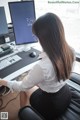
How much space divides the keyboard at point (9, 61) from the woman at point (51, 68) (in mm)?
265

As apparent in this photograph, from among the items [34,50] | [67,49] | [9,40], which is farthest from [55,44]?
[9,40]

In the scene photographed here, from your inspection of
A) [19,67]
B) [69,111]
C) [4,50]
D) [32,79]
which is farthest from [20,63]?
[69,111]

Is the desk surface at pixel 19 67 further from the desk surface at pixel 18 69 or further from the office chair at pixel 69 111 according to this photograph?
the office chair at pixel 69 111

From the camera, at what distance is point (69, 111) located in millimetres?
1223

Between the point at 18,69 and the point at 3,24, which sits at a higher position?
the point at 3,24

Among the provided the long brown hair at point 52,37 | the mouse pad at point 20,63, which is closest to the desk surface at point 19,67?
the mouse pad at point 20,63

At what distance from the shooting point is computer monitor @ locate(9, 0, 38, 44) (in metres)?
1.61

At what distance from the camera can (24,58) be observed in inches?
63.1

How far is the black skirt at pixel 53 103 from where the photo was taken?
1.16 metres

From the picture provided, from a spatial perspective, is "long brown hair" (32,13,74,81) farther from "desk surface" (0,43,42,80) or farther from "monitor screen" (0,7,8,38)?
"monitor screen" (0,7,8,38)

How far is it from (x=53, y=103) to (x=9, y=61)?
0.61 m

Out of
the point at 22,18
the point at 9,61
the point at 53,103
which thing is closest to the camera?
the point at 53,103

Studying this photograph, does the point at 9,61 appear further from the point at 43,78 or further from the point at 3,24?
the point at 43,78

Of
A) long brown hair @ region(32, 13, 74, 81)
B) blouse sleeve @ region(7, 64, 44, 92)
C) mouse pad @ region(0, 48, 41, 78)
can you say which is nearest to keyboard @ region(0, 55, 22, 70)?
mouse pad @ region(0, 48, 41, 78)
